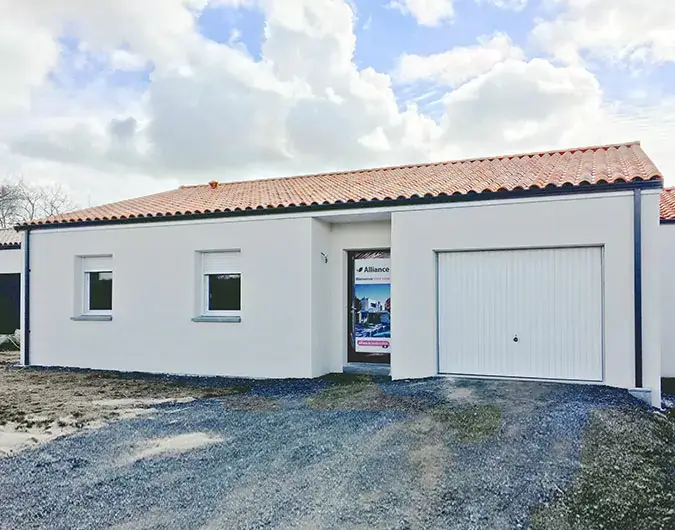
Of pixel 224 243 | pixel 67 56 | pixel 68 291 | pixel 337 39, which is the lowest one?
pixel 68 291

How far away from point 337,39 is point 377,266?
554cm

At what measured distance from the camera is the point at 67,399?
8.78m

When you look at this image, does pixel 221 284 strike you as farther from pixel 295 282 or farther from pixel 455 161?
pixel 455 161

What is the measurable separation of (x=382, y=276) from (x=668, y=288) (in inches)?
242

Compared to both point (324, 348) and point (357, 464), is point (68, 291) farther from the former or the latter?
point (357, 464)

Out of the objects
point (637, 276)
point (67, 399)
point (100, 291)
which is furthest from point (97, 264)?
point (637, 276)

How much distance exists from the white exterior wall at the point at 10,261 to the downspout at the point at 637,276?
17.2m

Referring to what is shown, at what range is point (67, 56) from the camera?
439 inches

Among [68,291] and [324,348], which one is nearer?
[324,348]

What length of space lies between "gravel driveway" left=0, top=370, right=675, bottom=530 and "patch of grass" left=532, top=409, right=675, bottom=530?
0.07 ft

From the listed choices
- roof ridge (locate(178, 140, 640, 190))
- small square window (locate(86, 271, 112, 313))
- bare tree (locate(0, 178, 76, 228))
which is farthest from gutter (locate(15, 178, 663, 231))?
bare tree (locate(0, 178, 76, 228))

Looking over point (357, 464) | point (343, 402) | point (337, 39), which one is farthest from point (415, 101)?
point (357, 464)

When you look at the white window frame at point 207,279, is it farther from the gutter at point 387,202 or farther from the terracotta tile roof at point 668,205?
the terracotta tile roof at point 668,205

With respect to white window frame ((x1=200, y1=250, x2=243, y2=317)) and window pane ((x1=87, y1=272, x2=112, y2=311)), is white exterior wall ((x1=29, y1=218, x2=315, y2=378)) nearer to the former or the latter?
white window frame ((x1=200, y1=250, x2=243, y2=317))
